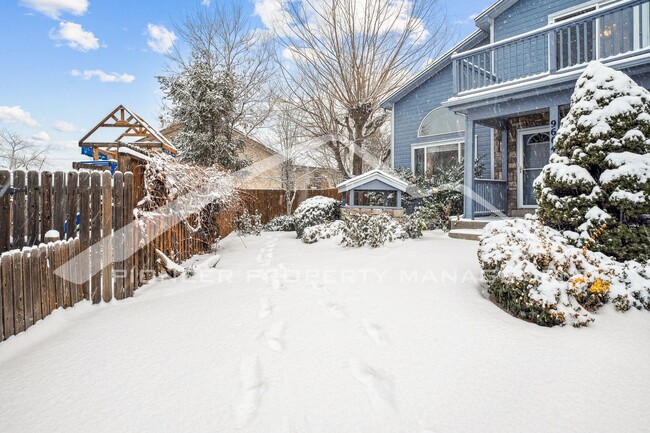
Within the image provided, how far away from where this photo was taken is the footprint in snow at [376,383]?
6.60 ft

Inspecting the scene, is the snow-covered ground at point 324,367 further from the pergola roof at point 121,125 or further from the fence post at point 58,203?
the pergola roof at point 121,125

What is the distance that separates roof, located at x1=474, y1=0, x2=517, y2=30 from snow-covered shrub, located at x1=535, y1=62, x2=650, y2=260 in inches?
251

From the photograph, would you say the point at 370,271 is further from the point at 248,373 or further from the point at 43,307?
the point at 43,307

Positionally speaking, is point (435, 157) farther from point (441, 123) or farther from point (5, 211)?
point (5, 211)

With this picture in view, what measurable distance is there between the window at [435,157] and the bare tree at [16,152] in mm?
18350

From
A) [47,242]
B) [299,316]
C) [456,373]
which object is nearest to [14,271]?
[47,242]

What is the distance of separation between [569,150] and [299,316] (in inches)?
141

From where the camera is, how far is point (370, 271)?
465 centimetres

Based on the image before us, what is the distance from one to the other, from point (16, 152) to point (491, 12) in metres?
22.0

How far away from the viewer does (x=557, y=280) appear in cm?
329

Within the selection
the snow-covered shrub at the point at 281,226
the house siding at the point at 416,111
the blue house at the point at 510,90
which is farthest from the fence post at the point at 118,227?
the house siding at the point at 416,111

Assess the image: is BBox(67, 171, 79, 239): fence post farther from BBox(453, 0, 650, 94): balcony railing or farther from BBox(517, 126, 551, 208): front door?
BBox(517, 126, 551, 208): front door

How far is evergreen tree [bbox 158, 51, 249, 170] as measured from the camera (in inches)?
395

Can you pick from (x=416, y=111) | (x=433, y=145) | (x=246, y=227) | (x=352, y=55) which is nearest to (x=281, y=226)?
(x=246, y=227)
